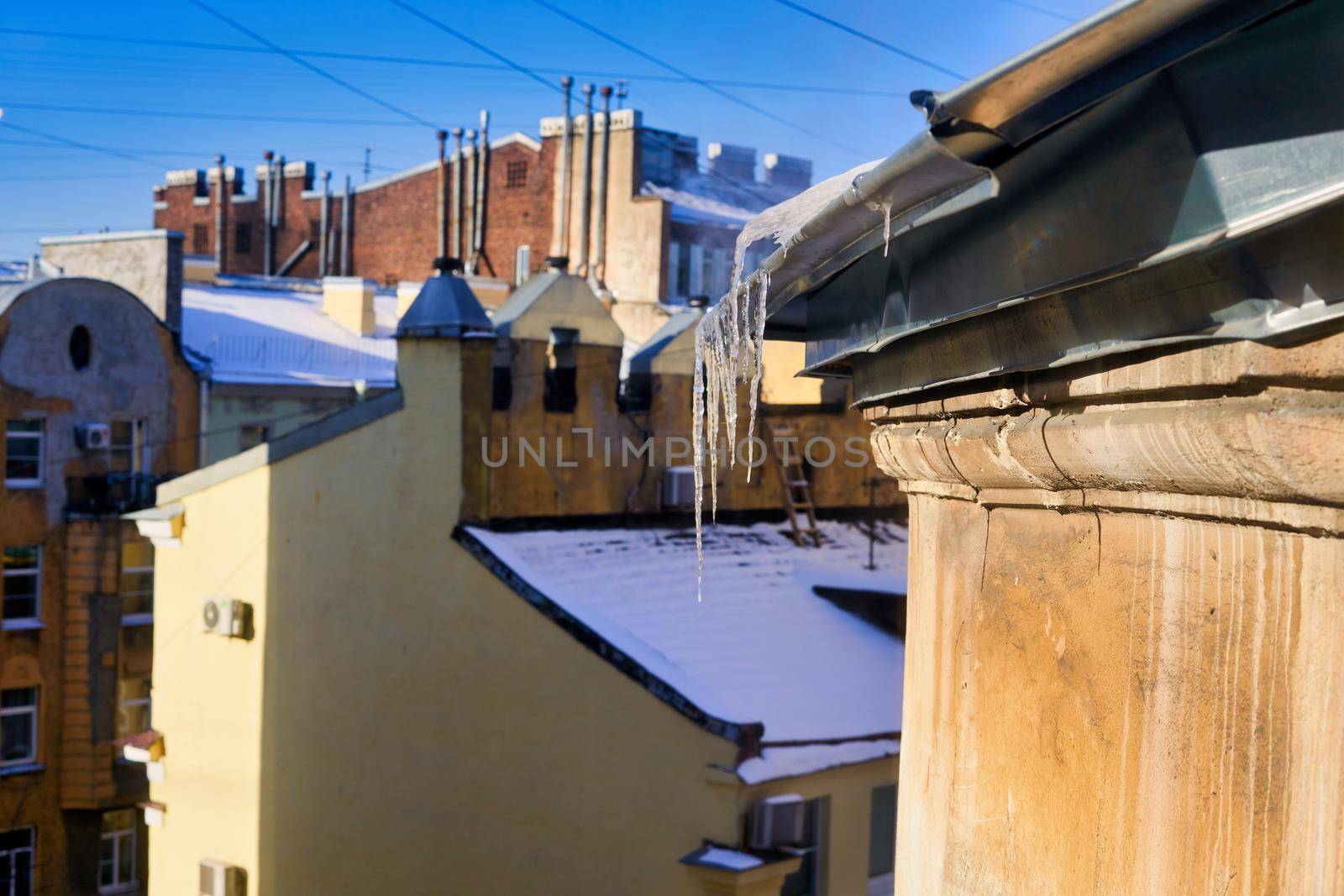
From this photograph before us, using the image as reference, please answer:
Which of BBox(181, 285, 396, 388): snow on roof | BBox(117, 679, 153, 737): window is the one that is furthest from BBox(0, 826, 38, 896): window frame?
BBox(181, 285, 396, 388): snow on roof

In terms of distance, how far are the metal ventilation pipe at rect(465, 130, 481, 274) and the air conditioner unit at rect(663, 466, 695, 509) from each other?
25500 mm

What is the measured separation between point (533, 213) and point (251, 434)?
47.9ft

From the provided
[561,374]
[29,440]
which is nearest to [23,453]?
[29,440]

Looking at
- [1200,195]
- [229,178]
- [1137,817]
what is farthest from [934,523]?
[229,178]

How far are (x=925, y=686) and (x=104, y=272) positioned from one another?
27.6 metres

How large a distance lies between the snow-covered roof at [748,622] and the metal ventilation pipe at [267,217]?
1265 inches

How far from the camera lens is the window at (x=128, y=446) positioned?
76.4 feet

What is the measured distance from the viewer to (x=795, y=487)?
15930 millimetres

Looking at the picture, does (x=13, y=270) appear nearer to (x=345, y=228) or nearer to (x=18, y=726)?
(x=18, y=726)

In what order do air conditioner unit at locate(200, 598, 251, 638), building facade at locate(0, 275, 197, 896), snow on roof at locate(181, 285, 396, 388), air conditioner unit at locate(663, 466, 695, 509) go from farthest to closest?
1. snow on roof at locate(181, 285, 396, 388)
2. building facade at locate(0, 275, 197, 896)
3. air conditioner unit at locate(663, 466, 695, 509)
4. air conditioner unit at locate(200, 598, 251, 638)

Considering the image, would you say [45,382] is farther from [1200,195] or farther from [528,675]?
[1200,195]

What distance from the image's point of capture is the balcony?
2247 centimetres

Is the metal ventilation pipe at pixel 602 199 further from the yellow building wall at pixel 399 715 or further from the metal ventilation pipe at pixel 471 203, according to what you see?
the yellow building wall at pixel 399 715

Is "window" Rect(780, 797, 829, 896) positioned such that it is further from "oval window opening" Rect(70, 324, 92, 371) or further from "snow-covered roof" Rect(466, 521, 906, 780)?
"oval window opening" Rect(70, 324, 92, 371)
